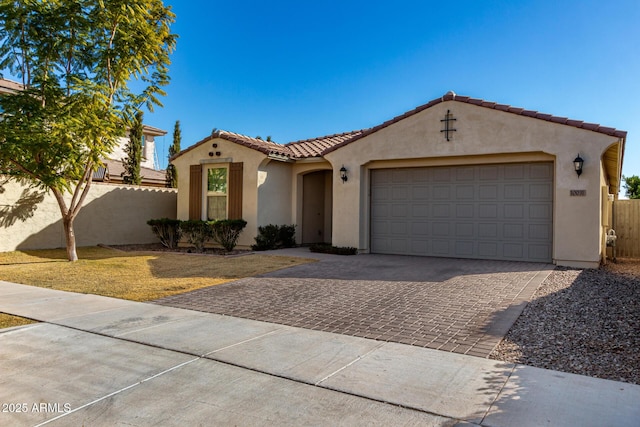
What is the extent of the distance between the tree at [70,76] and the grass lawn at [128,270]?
139 centimetres

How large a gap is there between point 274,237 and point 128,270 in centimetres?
562

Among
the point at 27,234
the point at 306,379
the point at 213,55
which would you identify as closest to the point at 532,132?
the point at 306,379

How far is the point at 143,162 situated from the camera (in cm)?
3206

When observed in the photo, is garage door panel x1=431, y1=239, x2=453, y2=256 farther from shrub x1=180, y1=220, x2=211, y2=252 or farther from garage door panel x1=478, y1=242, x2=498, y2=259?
shrub x1=180, y1=220, x2=211, y2=252

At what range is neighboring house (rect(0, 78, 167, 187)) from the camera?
77.1 ft

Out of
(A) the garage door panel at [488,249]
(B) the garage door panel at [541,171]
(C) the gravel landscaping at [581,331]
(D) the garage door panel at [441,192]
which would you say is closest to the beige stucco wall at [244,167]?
(D) the garage door panel at [441,192]

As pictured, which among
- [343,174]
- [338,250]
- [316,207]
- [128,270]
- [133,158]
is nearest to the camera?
[128,270]

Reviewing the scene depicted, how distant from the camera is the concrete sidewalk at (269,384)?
324 centimetres

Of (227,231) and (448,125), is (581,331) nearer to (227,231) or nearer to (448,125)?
(448,125)

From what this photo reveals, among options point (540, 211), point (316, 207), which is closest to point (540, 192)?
point (540, 211)

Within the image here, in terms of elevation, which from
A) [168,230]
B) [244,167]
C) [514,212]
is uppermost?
[244,167]

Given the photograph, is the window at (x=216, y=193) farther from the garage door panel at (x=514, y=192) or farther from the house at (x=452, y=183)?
the garage door panel at (x=514, y=192)

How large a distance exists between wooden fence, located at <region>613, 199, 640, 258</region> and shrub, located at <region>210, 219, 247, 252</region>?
12672 millimetres

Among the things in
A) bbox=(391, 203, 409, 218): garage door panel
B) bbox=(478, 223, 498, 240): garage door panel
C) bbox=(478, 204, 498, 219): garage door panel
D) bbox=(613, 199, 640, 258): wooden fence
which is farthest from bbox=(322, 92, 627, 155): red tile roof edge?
bbox=(613, 199, 640, 258): wooden fence
